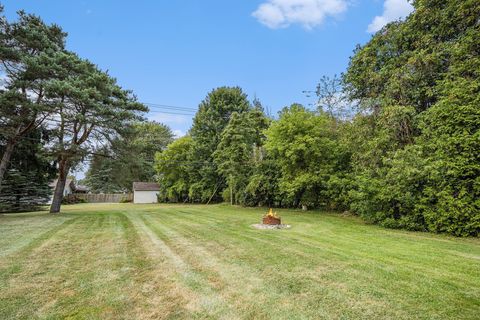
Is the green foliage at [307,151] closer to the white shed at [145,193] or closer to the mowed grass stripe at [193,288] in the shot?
the mowed grass stripe at [193,288]

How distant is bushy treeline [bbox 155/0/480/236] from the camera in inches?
328

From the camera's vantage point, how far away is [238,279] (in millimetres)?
4047

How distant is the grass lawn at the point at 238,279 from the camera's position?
9.93 feet

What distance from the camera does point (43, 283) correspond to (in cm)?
386

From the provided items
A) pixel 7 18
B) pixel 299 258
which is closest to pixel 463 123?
pixel 299 258

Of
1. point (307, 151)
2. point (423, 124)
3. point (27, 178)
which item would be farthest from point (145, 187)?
point (423, 124)

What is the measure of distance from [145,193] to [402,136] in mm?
33160

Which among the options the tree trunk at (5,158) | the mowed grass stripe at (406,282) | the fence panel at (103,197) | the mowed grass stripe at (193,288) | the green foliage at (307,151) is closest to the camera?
the mowed grass stripe at (193,288)

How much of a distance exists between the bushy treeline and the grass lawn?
93.3 inches

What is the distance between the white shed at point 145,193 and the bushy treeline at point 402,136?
2132cm

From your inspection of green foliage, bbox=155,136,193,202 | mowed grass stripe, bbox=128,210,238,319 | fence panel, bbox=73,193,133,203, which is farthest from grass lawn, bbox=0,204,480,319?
fence panel, bbox=73,193,133,203

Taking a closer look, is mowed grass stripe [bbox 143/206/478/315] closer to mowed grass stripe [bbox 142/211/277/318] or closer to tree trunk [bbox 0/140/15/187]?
mowed grass stripe [bbox 142/211/277/318]

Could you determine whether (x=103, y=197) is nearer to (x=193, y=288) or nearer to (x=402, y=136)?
(x=402, y=136)

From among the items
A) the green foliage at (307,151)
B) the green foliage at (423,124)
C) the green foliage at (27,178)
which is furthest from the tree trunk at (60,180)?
the green foliage at (423,124)
